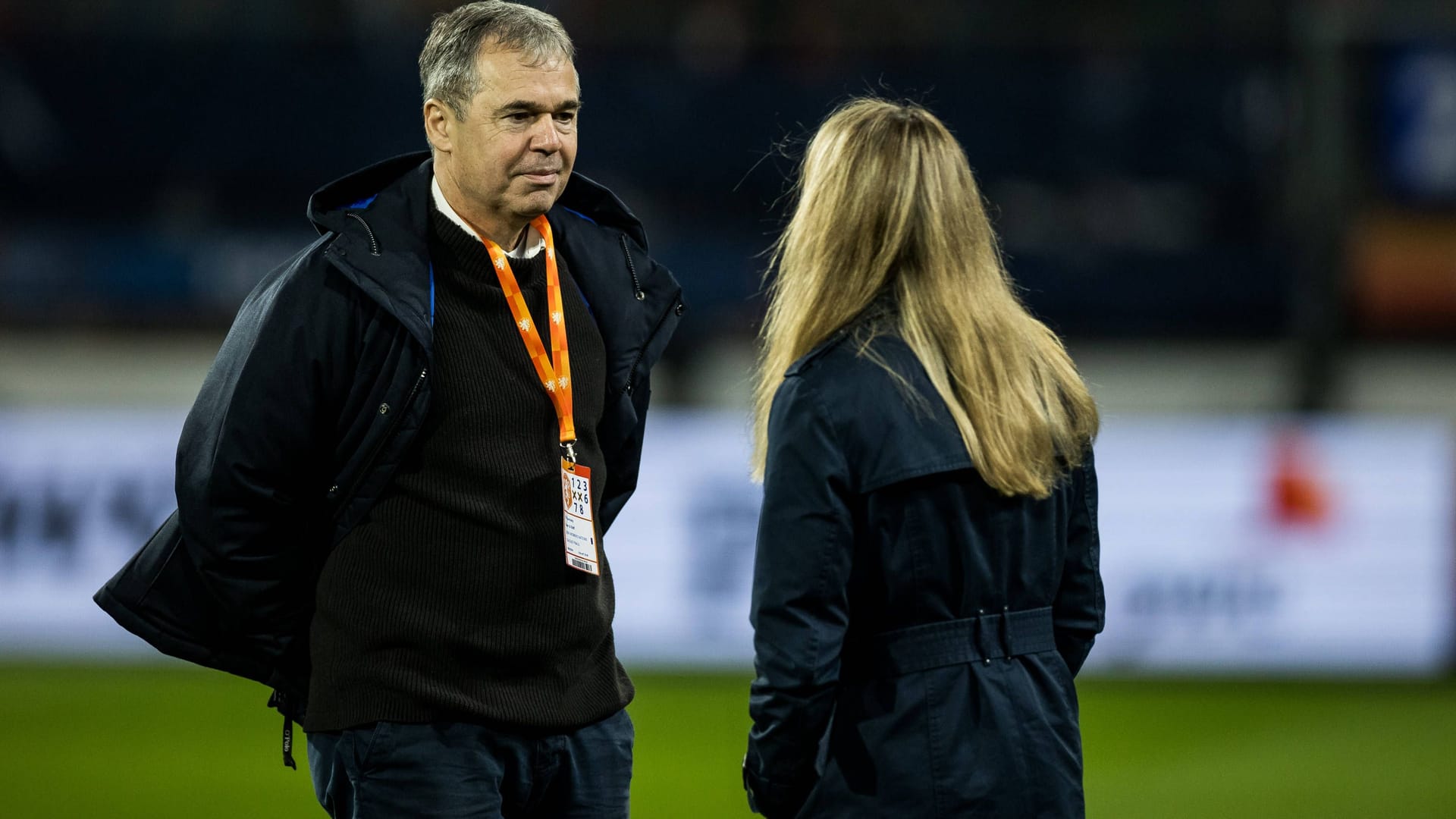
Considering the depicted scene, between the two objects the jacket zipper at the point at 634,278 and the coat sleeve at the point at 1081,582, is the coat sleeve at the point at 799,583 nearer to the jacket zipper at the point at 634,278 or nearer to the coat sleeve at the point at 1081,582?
the coat sleeve at the point at 1081,582

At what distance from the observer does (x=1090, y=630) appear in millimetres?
2809

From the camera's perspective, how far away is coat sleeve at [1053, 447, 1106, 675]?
9.05 feet

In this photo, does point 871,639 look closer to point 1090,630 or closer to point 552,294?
point 1090,630

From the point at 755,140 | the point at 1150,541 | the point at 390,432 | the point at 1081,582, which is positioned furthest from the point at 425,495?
the point at 755,140

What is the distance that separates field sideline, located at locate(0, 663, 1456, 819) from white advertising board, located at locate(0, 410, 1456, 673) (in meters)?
0.22

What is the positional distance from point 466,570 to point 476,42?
0.87 m

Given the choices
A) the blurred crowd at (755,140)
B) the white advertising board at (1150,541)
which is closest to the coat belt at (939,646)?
the white advertising board at (1150,541)

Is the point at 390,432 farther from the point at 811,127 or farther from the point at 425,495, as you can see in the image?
the point at 811,127

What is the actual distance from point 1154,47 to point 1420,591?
421 centimetres

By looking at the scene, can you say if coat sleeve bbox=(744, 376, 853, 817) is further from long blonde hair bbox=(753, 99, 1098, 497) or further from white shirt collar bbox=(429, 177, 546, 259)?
white shirt collar bbox=(429, 177, 546, 259)

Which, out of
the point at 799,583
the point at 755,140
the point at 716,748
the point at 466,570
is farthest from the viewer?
the point at 755,140

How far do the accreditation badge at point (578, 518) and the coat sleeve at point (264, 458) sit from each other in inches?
15.4

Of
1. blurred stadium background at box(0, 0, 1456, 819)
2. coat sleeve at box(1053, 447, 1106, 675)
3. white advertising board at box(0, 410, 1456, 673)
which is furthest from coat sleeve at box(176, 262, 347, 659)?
blurred stadium background at box(0, 0, 1456, 819)

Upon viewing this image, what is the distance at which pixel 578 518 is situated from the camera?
9.25 ft
